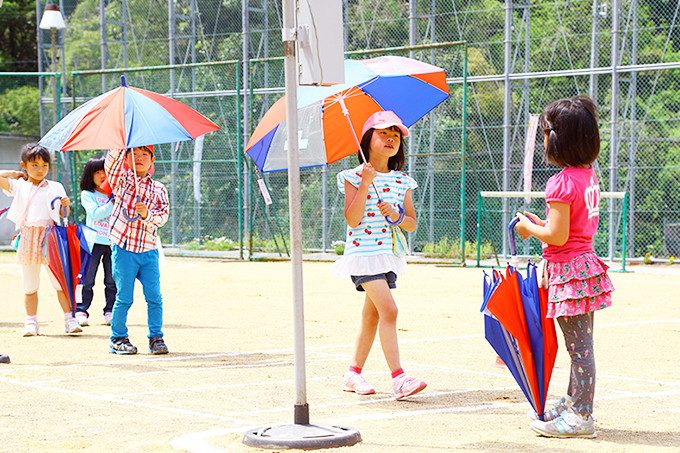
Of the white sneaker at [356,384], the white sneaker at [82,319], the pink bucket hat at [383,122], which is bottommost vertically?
the white sneaker at [82,319]

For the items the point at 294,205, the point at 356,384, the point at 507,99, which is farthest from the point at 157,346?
the point at 507,99

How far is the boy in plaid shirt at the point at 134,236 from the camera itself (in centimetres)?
798

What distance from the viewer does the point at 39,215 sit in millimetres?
9211

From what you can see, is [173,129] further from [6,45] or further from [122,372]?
[6,45]

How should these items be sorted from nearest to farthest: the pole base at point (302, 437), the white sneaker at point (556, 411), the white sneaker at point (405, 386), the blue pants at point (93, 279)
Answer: the pole base at point (302, 437) → the white sneaker at point (556, 411) → the white sneaker at point (405, 386) → the blue pants at point (93, 279)

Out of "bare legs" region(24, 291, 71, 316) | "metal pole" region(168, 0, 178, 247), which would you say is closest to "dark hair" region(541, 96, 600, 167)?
"bare legs" region(24, 291, 71, 316)

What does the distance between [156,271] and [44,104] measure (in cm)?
2307

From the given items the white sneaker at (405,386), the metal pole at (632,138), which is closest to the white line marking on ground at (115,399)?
the white sneaker at (405,386)

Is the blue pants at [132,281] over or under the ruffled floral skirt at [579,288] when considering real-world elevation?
under

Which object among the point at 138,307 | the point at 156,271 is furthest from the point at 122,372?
the point at 138,307

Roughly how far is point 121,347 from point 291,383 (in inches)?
79.7

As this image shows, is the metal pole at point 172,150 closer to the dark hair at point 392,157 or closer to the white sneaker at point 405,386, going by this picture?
the dark hair at point 392,157

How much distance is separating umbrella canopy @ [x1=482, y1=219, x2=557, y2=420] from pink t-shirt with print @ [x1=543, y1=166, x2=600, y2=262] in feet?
0.75

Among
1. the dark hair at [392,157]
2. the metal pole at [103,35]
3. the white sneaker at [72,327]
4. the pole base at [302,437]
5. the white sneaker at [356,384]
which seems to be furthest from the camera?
the metal pole at [103,35]
